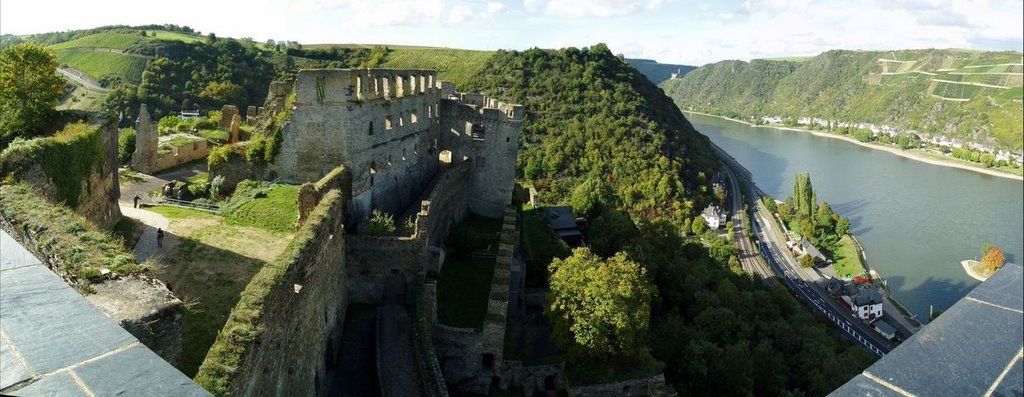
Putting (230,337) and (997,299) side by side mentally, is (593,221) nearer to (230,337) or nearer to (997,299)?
(230,337)

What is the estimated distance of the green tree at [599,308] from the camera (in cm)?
1822

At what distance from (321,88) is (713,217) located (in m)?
61.7

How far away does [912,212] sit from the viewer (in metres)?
50.2

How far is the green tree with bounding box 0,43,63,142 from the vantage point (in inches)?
558

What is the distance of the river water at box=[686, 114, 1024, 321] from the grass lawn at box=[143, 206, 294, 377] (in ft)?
54.2

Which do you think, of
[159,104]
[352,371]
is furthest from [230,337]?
[159,104]

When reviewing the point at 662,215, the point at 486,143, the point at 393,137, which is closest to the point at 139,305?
the point at 393,137

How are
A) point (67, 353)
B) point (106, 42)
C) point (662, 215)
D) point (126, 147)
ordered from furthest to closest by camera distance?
point (106, 42) → point (662, 215) → point (126, 147) → point (67, 353)

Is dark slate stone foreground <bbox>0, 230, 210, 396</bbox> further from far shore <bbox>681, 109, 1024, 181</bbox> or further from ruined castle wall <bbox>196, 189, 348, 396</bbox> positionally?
far shore <bbox>681, 109, 1024, 181</bbox>

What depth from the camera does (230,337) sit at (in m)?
7.65

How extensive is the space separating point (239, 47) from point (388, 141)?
6717 cm

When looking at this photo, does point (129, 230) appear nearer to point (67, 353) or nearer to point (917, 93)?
point (67, 353)

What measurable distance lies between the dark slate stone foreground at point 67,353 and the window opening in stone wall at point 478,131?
82.0ft

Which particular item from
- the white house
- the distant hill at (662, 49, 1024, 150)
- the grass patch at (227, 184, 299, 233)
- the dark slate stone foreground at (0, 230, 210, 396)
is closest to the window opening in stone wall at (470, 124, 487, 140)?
the grass patch at (227, 184, 299, 233)
